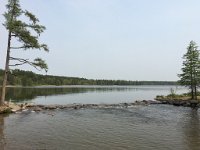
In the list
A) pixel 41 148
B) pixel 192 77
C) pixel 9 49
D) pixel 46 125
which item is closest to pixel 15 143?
pixel 41 148

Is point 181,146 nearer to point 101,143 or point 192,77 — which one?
point 101,143

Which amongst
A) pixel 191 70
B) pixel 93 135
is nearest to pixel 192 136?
pixel 93 135

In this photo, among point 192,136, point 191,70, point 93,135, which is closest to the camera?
point 93,135

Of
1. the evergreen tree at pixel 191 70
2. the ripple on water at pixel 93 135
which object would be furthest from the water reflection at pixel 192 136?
the evergreen tree at pixel 191 70

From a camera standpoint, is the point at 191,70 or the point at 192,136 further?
the point at 191,70

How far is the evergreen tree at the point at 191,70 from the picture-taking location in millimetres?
50375

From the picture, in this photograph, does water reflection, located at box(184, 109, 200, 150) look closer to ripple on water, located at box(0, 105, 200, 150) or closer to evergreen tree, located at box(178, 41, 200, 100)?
ripple on water, located at box(0, 105, 200, 150)

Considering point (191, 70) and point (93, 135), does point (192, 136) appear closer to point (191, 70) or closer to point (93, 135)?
point (93, 135)

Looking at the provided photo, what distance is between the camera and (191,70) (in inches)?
1987

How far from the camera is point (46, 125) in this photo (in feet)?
75.8

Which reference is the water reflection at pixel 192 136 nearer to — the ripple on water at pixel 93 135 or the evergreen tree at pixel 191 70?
the ripple on water at pixel 93 135

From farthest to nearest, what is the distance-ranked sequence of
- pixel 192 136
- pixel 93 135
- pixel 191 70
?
1. pixel 191 70
2. pixel 192 136
3. pixel 93 135

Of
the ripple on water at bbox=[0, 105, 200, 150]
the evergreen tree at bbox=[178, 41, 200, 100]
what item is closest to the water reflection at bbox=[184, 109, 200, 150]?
the ripple on water at bbox=[0, 105, 200, 150]

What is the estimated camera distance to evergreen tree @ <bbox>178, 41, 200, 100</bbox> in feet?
165
